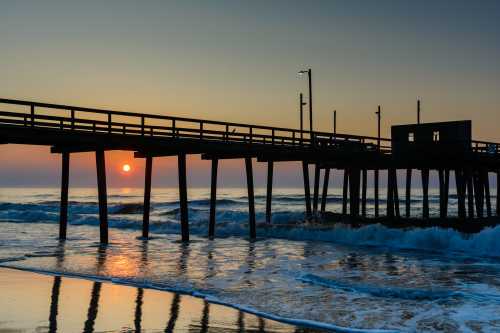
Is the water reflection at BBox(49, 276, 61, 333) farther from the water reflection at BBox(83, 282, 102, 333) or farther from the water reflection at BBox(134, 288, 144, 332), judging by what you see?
the water reflection at BBox(134, 288, 144, 332)

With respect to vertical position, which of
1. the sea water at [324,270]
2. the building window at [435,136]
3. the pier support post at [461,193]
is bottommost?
the sea water at [324,270]

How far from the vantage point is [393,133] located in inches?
1421

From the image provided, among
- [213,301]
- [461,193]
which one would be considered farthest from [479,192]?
[213,301]

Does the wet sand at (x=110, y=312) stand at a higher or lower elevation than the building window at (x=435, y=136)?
lower

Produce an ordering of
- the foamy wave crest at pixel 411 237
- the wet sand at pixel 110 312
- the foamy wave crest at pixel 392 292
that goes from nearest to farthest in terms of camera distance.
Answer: the wet sand at pixel 110 312 < the foamy wave crest at pixel 392 292 < the foamy wave crest at pixel 411 237

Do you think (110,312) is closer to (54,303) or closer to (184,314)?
(184,314)

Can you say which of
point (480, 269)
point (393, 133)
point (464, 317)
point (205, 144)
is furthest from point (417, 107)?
point (464, 317)

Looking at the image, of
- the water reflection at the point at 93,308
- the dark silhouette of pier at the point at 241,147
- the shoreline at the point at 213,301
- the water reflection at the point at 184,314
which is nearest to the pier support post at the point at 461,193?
the dark silhouette of pier at the point at 241,147

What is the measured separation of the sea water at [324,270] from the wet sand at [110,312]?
2.18ft

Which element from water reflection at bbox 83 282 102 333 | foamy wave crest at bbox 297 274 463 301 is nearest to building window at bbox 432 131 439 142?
foamy wave crest at bbox 297 274 463 301

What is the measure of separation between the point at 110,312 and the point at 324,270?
28.2ft

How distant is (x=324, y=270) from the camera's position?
18312 mm

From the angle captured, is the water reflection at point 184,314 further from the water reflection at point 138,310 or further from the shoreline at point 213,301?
the shoreline at point 213,301

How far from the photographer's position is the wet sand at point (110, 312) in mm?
10266
